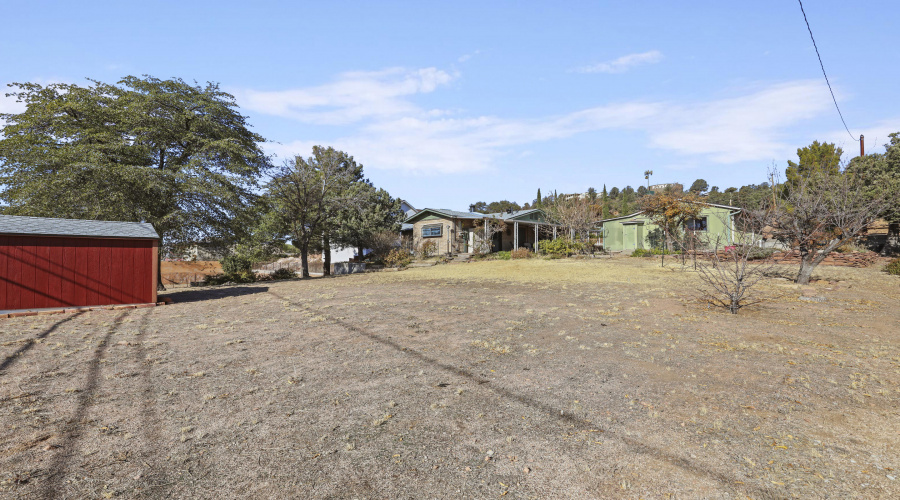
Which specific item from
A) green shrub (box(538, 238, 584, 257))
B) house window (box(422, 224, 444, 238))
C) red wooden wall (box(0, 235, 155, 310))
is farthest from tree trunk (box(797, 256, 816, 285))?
house window (box(422, 224, 444, 238))

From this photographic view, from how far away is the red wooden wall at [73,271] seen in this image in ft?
31.5

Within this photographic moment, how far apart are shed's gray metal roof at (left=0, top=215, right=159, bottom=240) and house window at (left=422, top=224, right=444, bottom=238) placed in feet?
64.3

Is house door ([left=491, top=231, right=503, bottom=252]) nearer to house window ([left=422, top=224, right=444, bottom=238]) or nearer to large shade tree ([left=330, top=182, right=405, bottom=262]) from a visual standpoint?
house window ([left=422, top=224, right=444, bottom=238])

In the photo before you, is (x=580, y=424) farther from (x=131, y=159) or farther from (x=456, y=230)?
(x=456, y=230)

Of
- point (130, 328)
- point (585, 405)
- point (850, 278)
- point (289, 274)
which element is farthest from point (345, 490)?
point (289, 274)

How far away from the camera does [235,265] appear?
70.1 ft

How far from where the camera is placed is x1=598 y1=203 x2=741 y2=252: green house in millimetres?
25922

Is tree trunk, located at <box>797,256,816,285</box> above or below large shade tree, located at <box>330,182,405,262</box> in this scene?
below

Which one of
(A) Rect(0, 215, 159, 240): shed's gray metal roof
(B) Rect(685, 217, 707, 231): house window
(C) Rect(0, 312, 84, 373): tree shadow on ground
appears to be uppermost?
(B) Rect(685, 217, 707, 231): house window

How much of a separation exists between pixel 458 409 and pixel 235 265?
68.7ft

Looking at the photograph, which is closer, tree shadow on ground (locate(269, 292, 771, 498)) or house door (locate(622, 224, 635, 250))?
tree shadow on ground (locate(269, 292, 771, 498))

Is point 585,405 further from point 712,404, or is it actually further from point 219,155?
point 219,155

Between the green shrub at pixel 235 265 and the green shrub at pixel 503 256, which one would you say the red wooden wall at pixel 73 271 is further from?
the green shrub at pixel 503 256

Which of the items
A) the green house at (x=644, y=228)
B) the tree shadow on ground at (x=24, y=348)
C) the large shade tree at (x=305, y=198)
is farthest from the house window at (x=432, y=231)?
the tree shadow on ground at (x=24, y=348)
